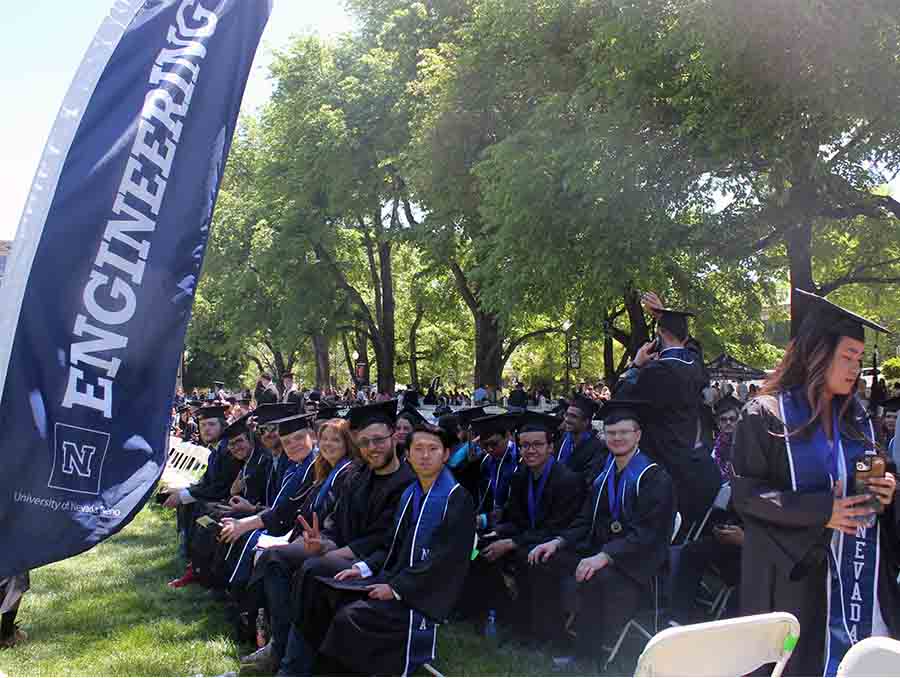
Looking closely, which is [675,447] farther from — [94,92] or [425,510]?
[94,92]

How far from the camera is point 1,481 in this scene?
2.45 m

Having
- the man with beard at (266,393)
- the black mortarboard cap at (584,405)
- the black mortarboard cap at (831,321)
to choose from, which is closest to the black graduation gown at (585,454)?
the black mortarboard cap at (584,405)

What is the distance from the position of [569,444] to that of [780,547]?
4811 mm

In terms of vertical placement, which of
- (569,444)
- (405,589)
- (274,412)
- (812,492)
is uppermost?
(274,412)

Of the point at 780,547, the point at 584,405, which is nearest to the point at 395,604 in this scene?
the point at 780,547

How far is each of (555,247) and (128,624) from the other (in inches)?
345

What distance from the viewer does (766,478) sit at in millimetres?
3463

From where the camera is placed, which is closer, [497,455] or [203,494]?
[497,455]

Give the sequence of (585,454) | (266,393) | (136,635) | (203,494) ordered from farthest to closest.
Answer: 1. (266,393)
2. (203,494)
3. (585,454)
4. (136,635)

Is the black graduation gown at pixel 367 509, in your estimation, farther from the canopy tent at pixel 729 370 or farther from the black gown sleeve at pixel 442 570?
the canopy tent at pixel 729 370

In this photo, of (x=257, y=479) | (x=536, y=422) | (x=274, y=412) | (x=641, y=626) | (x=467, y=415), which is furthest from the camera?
(x=467, y=415)

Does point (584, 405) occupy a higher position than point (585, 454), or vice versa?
point (584, 405)

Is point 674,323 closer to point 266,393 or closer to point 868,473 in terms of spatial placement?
point 868,473

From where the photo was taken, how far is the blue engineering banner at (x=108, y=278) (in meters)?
2.52
